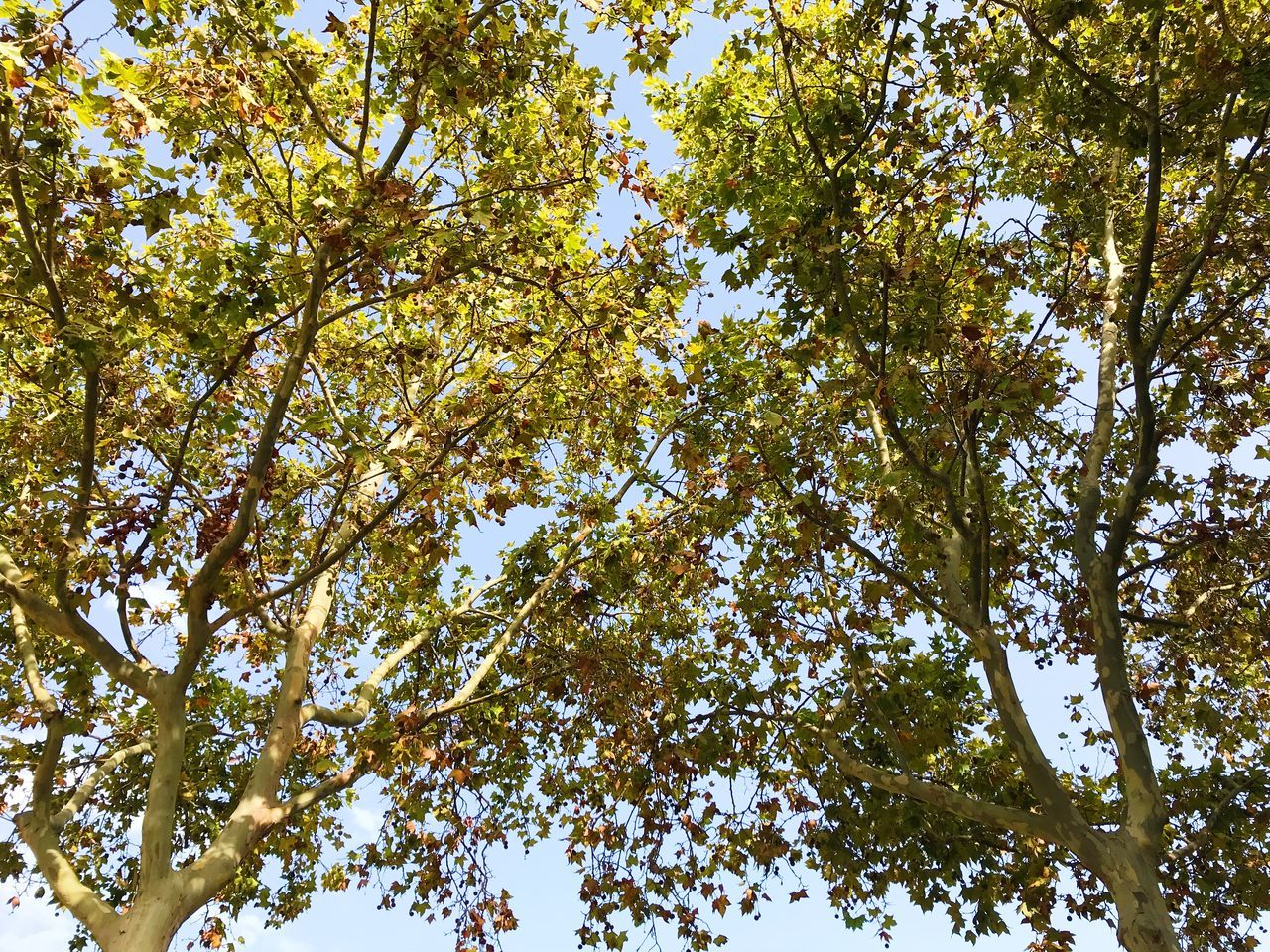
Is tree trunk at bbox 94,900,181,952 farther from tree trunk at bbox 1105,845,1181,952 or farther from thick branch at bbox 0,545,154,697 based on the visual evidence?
tree trunk at bbox 1105,845,1181,952

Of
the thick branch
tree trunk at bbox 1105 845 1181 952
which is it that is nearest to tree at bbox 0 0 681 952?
the thick branch

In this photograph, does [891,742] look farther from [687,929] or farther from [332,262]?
[332,262]

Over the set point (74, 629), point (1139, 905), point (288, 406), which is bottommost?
point (1139, 905)

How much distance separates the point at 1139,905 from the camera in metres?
5.65

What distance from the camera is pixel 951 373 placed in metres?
7.64

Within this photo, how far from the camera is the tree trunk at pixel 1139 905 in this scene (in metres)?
5.52

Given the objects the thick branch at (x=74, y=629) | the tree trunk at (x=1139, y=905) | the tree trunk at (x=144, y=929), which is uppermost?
the thick branch at (x=74, y=629)

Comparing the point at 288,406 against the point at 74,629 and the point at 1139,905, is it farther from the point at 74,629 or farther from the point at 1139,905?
the point at 1139,905

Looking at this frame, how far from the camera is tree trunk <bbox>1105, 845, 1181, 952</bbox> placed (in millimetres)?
5523

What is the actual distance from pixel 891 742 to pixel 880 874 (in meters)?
2.89

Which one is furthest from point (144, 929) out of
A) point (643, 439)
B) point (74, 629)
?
point (643, 439)

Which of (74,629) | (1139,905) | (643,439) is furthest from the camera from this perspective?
(643,439)

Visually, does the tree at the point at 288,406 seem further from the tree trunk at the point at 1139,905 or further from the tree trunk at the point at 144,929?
the tree trunk at the point at 1139,905

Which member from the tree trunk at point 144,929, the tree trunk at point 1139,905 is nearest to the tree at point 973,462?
the tree trunk at point 1139,905
